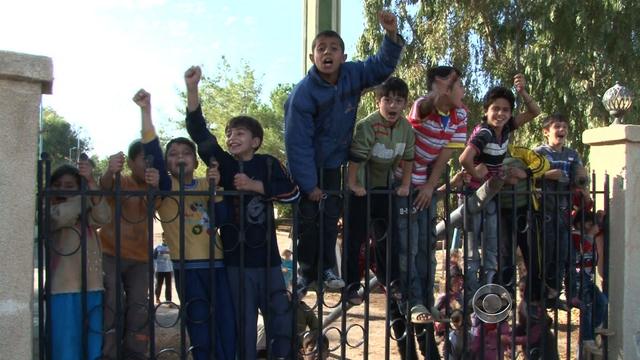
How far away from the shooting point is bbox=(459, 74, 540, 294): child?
386 centimetres

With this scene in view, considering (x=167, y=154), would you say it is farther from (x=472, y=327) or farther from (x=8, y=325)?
(x=472, y=327)

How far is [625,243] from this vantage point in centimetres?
411

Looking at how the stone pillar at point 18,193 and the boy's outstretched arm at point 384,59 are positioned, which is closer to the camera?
the stone pillar at point 18,193

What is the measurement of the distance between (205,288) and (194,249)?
0.76 feet

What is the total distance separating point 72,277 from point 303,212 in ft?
4.13

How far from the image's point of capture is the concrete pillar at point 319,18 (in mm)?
4059

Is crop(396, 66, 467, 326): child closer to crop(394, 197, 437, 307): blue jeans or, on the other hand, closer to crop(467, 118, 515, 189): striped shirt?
crop(394, 197, 437, 307): blue jeans

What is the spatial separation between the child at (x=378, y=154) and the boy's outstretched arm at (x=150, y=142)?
3.30 feet

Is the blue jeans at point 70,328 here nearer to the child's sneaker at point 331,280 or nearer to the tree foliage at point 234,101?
the child's sneaker at point 331,280

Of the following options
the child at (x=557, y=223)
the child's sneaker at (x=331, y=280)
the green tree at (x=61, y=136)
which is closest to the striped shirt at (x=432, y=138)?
the child at (x=557, y=223)

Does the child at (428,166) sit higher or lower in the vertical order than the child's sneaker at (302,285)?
higher

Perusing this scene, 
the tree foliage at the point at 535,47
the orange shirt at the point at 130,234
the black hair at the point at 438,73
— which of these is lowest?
the orange shirt at the point at 130,234

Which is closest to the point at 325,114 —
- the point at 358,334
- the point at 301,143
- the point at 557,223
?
the point at 301,143

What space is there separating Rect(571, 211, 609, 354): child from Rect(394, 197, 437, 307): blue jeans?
1.10m
